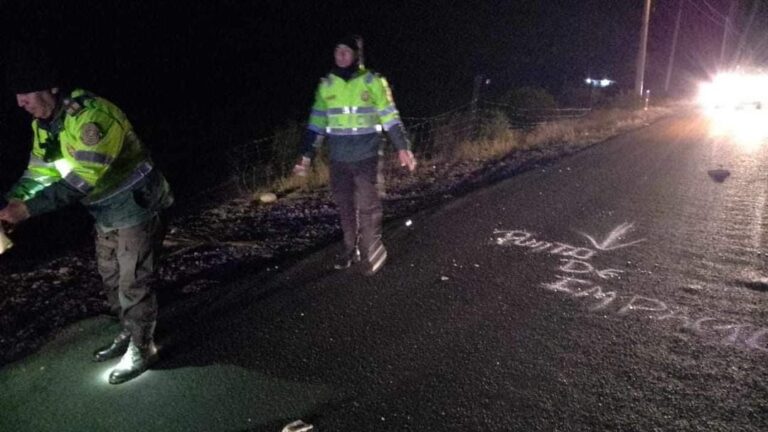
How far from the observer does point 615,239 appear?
6.00 metres

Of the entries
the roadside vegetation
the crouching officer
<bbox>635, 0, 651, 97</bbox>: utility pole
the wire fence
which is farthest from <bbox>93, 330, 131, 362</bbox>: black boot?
<bbox>635, 0, 651, 97</bbox>: utility pole

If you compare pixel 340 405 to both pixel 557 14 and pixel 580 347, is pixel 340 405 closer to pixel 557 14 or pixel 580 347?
pixel 580 347

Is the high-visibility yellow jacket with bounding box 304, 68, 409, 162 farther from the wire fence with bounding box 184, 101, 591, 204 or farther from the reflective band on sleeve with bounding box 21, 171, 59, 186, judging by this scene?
the wire fence with bounding box 184, 101, 591, 204

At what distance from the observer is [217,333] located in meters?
3.98

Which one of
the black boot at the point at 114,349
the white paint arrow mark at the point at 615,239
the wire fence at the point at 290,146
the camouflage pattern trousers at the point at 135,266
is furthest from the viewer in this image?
the wire fence at the point at 290,146

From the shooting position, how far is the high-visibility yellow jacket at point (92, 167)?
3043 mm

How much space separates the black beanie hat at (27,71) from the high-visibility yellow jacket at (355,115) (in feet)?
7.12

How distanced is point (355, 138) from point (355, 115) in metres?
0.20

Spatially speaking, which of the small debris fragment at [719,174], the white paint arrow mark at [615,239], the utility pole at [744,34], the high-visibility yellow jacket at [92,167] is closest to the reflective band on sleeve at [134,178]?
the high-visibility yellow jacket at [92,167]

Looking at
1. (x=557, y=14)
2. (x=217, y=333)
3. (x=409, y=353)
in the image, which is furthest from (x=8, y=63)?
(x=557, y=14)

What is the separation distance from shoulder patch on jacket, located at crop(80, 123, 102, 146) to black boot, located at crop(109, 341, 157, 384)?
4.26 feet

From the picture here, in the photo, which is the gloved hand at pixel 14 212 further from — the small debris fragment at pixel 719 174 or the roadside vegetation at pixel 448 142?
the small debris fragment at pixel 719 174

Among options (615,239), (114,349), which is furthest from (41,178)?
(615,239)

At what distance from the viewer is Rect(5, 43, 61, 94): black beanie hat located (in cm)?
301
